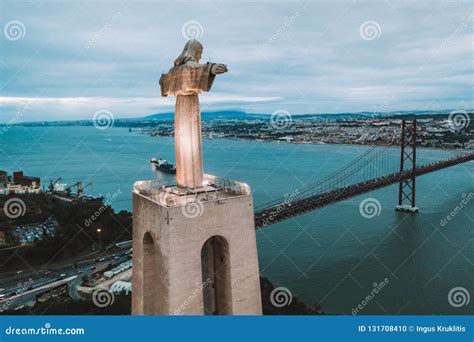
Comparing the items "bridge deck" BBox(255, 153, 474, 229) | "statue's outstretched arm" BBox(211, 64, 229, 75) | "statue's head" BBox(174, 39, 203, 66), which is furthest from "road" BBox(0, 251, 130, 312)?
"statue's outstretched arm" BBox(211, 64, 229, 75)

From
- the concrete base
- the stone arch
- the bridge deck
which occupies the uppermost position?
the stone arch

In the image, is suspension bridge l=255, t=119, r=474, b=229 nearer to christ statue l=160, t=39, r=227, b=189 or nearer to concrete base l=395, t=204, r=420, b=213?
concrete base l=395, t=204, r=420, b=213

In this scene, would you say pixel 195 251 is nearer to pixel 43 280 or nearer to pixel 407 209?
pixel 43 280

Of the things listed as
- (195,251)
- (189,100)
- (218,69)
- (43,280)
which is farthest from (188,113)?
(43,280)

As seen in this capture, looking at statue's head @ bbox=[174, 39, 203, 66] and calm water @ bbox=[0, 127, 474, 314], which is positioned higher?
statue's head @ bbox=[174, 39, 203, 66]

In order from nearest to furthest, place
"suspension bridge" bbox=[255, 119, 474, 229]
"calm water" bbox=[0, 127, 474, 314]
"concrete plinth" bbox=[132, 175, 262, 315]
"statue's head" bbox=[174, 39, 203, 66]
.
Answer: "concrete plinth" bbox=[132, 175, 262, 315], "statue's head" bbox=[174, 39, 203, 66], "calm water" bbox=[0, 127, 474, 314], "suspension bridge" bbox=[255, 119, 474, 229]

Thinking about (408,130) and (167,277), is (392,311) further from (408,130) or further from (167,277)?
(408,130)
